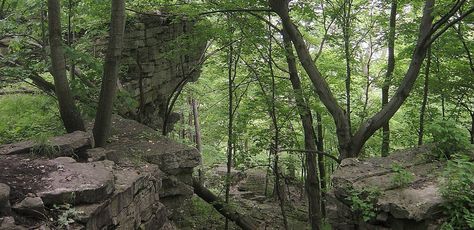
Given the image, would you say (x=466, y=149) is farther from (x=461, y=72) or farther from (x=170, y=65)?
(x=170, y=65)

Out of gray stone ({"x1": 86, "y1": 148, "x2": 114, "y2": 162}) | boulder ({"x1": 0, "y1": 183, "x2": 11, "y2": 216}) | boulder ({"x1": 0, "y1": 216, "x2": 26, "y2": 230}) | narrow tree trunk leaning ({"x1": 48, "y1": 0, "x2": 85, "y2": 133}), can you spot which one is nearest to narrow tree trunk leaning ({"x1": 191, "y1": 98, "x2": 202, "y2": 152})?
narrow tree trunk leaning ({"x1": 48, "y1": 0, "x2": 85, "y2": 133})

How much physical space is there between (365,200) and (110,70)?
178 inches

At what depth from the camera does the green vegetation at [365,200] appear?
547 centimetres

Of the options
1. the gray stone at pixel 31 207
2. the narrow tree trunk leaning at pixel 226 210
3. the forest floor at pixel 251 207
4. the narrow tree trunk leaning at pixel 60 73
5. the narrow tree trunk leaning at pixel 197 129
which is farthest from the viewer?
the narrow tree trunk leaning at pixel 197 129

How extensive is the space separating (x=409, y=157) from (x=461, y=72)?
3479mm

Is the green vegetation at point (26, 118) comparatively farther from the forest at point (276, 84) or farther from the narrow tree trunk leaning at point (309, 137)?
the narrow tree trunk leaning at point (309, 137)

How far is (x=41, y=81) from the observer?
7.47m

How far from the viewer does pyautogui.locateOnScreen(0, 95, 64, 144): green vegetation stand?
7.02 meters

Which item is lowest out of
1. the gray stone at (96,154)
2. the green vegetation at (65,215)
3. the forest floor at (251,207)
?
the forest floor at (251,207)

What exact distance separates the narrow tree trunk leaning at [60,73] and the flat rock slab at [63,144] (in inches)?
16.9

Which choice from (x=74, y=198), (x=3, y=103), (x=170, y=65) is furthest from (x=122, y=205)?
(x=170, y=65)

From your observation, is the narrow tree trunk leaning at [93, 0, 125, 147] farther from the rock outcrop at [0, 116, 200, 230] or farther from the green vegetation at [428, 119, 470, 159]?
the green vegetation at [428, 119, 470, 159]

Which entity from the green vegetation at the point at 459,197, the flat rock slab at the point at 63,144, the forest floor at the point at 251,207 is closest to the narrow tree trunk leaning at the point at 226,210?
the forest floor at the point at 251,207

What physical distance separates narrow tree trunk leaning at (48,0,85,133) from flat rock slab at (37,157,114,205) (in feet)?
5.29
